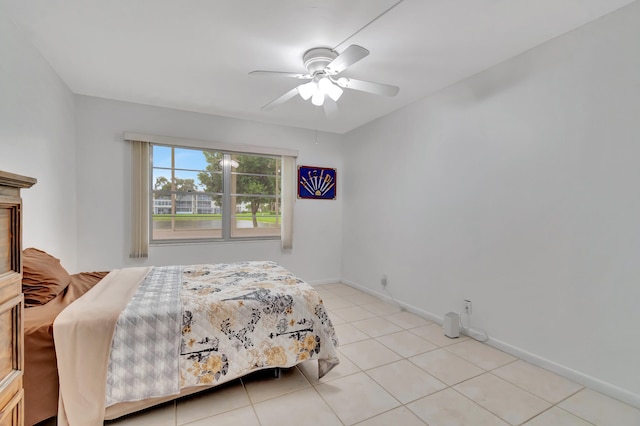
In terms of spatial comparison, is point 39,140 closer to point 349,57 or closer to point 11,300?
point 11,300

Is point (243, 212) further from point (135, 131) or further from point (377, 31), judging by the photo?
point (377, 31)

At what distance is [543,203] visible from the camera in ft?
7.47

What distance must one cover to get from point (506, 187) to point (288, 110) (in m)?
2.59

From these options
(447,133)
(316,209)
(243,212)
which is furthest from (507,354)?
(243,212)

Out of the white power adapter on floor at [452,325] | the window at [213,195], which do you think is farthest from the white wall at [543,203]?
the window at [213,195]

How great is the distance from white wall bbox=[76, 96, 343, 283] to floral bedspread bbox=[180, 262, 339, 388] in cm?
177

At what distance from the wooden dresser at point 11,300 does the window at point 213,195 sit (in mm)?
2840

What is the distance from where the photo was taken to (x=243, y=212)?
13.8 feet

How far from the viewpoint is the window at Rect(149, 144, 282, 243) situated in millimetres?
3729

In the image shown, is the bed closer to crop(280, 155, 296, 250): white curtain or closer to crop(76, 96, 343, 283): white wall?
crop(76, 96, 343, 283): white wall

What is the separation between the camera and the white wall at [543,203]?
1.88 metres

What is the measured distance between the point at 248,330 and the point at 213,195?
254 centimetres

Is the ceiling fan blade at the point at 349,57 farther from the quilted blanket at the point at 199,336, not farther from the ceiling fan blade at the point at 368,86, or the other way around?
the quilted blanket at the point at 199,336

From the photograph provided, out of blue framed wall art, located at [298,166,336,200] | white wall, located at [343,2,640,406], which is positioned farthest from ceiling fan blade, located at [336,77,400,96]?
blue framed wall art, located at [298,166,336,200]
